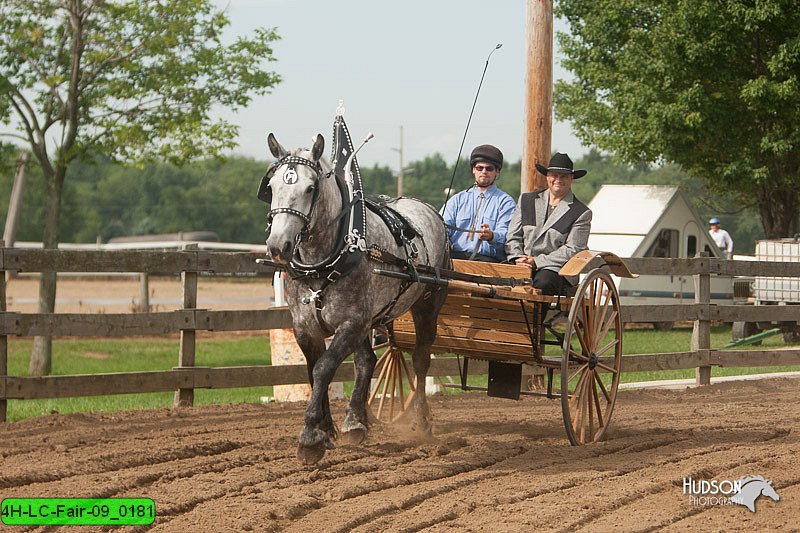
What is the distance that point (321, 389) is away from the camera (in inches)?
243

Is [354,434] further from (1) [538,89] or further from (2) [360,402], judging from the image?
(1) [538,89]

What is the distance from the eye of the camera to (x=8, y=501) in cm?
526

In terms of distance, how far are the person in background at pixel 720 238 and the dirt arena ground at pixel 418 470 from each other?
52.9 ft

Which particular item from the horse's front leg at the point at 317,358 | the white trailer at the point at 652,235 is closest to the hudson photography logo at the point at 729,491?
the horse's front leg at the point at 317,358

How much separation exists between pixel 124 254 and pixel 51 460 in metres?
2.41

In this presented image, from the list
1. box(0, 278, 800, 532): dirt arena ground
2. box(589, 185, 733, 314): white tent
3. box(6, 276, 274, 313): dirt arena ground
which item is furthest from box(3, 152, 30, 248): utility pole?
box(0, 278, 800, 532): dirt arena ground

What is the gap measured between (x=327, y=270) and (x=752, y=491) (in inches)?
109

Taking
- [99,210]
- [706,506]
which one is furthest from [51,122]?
[99,210]

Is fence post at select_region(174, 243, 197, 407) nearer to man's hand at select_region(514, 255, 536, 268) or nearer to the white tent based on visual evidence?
man's hand at select_region(514, 255, 536, 268)

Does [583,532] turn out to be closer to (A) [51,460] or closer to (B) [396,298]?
(B) [396,298]

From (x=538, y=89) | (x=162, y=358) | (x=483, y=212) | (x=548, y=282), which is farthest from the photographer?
(x=162, y=358)

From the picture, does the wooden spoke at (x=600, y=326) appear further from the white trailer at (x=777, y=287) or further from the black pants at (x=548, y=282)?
the white trailer at (x=777, y=287)

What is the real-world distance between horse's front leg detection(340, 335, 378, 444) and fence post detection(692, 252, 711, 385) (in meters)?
5.32

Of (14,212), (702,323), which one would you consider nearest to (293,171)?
(702,323)
